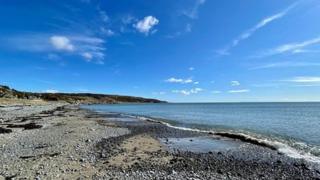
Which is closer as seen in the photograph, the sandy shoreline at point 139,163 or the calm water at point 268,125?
the sandy shoreline at point 139,163

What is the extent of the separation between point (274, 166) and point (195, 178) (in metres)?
5.58

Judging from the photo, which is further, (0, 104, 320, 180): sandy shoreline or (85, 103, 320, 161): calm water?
(85, 103, 320, 161): calm water

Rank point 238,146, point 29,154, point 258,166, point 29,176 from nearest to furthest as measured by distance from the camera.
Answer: point 29,176 → point 258,166 → point 29,154 → point 238,146

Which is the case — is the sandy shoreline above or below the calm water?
below

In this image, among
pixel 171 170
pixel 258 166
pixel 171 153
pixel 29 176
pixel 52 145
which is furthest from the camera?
pixel 52 145

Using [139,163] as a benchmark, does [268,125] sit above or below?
above

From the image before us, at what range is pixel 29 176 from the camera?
530 inches

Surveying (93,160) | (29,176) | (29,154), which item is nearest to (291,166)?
(93,160)

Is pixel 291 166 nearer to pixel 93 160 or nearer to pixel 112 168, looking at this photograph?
pixel 112 168

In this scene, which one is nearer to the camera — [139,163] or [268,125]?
[139,163]

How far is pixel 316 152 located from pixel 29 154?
20.1m

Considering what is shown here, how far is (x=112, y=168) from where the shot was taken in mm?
15430

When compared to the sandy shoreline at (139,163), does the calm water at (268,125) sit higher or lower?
higher

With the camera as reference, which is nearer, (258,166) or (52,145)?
(258,166)
